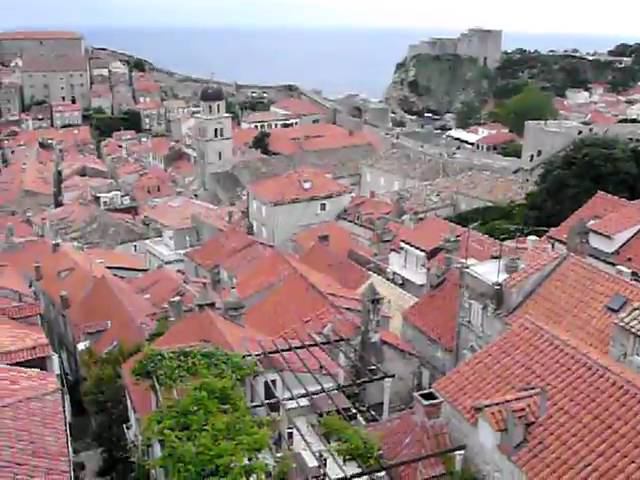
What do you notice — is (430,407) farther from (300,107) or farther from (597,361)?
(300,107)

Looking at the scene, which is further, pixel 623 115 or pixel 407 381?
pixel 623 115

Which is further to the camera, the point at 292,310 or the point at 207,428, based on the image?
the point at 292,310

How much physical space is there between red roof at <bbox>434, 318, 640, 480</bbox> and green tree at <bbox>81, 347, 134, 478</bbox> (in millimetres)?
10136

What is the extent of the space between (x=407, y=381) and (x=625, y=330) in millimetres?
7225

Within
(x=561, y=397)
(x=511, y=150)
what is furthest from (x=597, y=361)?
(x=511, y=150)

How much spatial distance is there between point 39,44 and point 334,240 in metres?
96.7

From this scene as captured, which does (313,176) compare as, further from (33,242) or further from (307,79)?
(307,79)

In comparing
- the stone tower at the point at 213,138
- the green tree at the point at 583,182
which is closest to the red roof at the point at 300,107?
the stone tower at the point at 213,138

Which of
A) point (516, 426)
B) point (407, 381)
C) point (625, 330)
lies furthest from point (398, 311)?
point (516, 426)

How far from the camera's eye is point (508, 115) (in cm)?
7306

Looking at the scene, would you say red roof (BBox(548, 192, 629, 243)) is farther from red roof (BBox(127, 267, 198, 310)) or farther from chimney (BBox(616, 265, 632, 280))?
red roof (BBox(127, 267, 198, 310))

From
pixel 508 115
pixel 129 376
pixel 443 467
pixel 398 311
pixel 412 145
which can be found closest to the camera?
pixel 443 467

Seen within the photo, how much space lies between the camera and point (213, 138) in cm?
5897

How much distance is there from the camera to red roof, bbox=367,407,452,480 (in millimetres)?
11875
